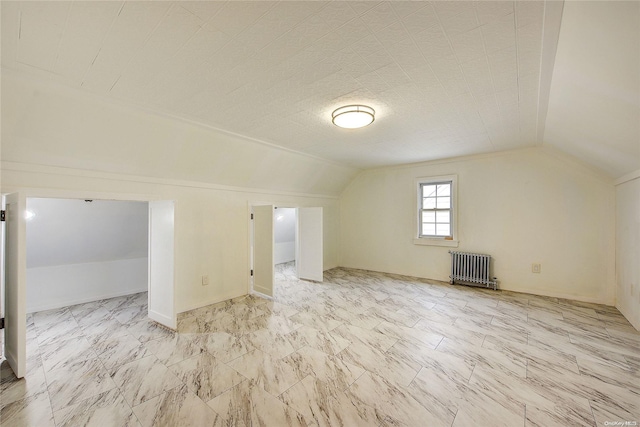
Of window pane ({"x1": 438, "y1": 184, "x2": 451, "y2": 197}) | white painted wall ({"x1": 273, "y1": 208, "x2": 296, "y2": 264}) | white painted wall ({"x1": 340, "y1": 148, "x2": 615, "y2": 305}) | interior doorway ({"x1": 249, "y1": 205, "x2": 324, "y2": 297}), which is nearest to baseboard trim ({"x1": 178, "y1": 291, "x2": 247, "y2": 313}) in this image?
interior doorway ({"x1": 249, "y1": 205, "x2": 324, "y2": 297})

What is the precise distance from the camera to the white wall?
3.66 m

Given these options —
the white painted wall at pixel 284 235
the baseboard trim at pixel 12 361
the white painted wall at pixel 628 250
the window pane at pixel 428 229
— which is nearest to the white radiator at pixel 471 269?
the window pane at pixel 428 229

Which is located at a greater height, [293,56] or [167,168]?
[293,56]

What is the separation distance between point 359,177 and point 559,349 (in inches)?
182

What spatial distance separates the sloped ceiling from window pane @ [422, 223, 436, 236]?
2625 millimetres

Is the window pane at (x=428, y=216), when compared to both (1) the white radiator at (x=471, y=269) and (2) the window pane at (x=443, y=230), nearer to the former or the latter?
(2) the window pane at (x=443, y=230)

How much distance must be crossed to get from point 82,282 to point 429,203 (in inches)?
260

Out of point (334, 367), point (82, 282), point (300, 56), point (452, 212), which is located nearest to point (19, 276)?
point (82, 282)

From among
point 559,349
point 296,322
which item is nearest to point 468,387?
point 559,349

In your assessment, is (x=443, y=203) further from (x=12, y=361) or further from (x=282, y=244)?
(x=12, y=361)

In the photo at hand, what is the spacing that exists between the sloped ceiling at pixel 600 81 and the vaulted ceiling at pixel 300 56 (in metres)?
0.05

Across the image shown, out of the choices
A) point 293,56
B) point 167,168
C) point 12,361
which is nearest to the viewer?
point 293,56

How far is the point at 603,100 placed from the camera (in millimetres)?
1949

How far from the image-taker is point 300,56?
5.73 ft
